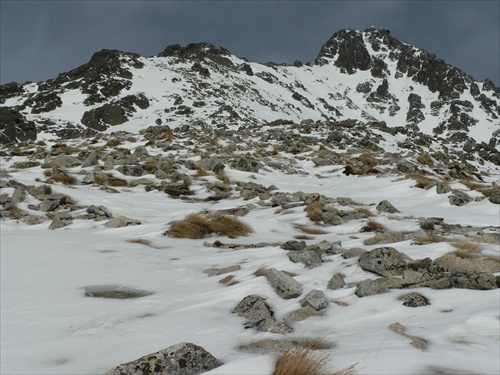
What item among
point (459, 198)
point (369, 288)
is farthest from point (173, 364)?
point (459, 198)

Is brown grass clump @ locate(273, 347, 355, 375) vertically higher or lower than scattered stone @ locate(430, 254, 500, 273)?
lower

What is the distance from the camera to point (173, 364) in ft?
7.18

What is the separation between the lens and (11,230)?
7.19m

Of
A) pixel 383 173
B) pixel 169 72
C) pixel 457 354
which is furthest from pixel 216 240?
pixel 169 72

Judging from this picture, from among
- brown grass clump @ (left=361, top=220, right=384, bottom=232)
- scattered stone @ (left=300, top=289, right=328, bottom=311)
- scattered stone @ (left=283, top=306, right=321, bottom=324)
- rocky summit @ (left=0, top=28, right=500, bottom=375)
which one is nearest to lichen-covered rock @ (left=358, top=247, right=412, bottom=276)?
rocky summit @ (left=0, top=28, right=500, bottom=375)

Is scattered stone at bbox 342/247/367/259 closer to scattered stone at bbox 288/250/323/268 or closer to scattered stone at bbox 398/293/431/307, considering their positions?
scattered stone at bbox 288/250/323/268

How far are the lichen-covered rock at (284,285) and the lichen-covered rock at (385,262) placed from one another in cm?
92

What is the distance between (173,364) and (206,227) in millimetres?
5188

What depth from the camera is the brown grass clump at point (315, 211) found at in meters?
8.27

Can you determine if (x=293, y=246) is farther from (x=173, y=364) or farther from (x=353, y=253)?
(x=173, y=364)

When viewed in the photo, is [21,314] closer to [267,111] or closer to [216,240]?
[216,240]

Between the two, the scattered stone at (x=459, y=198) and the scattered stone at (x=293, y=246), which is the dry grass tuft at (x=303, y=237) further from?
the scattered stone at (x=459, y=198)

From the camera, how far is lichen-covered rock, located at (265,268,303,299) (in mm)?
3992

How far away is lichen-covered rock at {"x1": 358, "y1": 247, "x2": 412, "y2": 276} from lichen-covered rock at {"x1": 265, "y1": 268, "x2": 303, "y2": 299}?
92 centimetres
